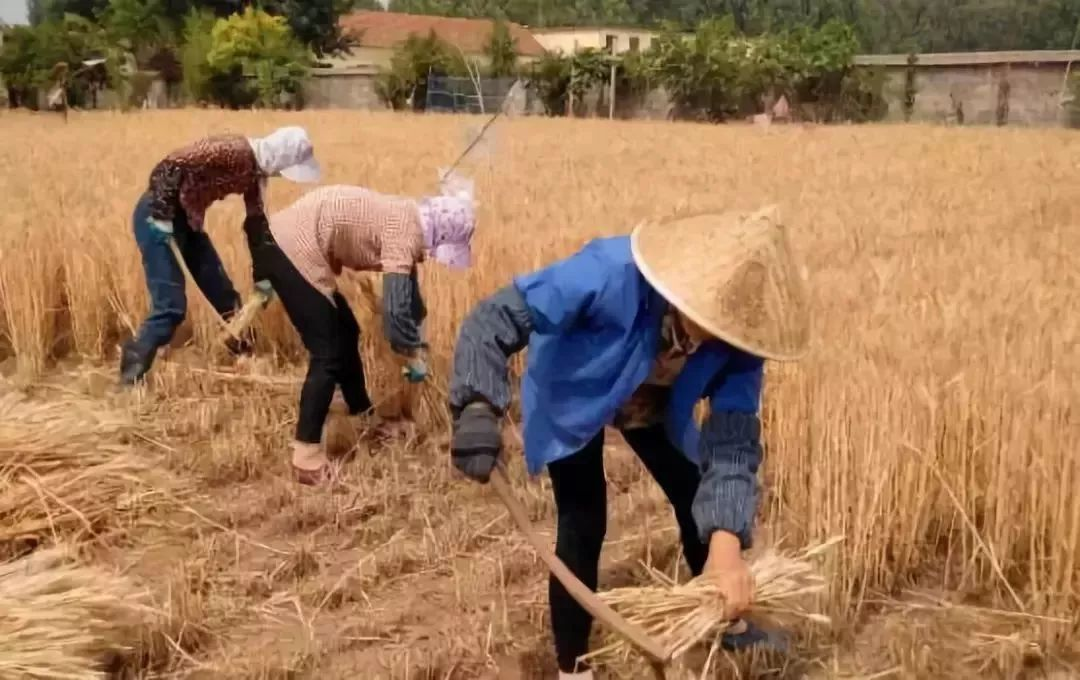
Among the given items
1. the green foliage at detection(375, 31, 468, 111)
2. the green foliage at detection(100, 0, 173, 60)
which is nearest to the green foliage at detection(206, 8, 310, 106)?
the green foliage at detection(375, 31, 468, 111)

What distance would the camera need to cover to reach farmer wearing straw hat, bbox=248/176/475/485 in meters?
3.56

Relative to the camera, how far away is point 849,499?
2832 millimetres

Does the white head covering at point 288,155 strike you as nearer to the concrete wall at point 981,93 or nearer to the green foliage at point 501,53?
the concrete wall at point 981,93

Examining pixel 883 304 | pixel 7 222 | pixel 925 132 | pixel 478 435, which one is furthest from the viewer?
pixel 925 132

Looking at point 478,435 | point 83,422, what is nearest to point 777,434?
point 478,435

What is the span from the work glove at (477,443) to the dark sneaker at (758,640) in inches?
30.8

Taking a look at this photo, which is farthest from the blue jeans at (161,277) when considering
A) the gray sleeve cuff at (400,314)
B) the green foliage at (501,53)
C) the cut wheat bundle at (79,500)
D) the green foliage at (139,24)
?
the green foliage at (139,24)

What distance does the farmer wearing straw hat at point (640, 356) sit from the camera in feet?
6.79

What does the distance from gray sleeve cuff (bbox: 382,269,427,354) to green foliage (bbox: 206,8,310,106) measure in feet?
90.0

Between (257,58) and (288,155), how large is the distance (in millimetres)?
27868

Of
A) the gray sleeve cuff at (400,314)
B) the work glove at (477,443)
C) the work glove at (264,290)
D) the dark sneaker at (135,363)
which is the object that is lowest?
the dark sneaker at (135,363)

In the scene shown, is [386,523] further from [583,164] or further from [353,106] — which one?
[353,106]

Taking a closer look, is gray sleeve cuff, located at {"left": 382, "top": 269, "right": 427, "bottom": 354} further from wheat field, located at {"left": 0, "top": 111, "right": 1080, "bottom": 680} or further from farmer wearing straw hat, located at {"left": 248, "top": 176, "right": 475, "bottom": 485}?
wheat field, located at {"left": 0, "top": 111, "right": 1080, "bottom": 680}

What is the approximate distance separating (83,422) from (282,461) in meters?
0.62
